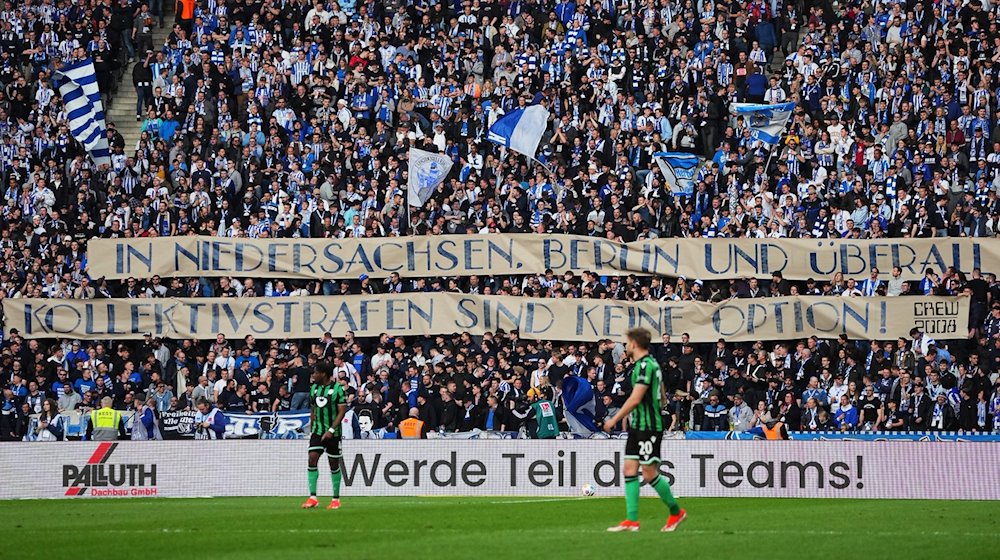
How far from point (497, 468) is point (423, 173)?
995cm

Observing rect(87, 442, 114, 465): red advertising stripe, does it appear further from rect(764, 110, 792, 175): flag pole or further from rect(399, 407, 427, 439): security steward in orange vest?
rect(764, 110, 792, 175): flag pole

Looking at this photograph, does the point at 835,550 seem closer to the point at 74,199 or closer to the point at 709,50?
the point at 709,50

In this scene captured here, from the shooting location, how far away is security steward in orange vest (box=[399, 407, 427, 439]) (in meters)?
25.9

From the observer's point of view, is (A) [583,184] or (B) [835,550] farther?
(A) [583,184]

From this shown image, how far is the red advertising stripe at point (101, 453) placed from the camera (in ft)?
76.1

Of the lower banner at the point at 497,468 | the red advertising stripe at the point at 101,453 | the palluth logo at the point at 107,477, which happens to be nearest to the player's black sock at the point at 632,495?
the lower banner at the point at 497,468

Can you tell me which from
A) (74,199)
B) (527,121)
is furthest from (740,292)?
(74,199)

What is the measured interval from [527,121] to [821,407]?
9.69 meters

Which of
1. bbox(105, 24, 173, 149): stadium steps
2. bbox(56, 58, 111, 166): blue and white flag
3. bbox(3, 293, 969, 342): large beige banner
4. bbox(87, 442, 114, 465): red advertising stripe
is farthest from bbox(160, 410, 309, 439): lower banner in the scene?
bbox(105, 24, 173, 149): stadium steps

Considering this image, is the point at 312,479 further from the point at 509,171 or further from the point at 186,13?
the point at 186,13

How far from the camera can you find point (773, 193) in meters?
29.9

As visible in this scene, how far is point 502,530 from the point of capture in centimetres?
1454

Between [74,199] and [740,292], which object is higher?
[74,199]

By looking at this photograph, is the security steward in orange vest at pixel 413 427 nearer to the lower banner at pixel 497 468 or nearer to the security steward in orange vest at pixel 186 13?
the lower banner at pixel 497 468
